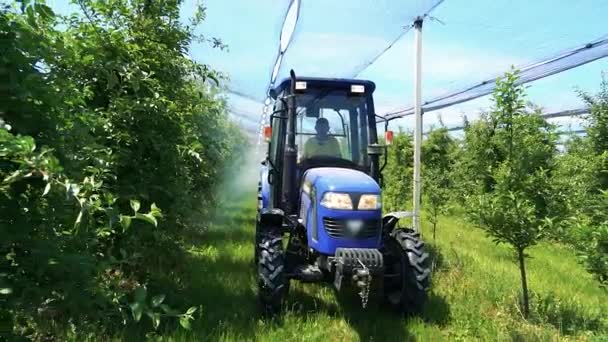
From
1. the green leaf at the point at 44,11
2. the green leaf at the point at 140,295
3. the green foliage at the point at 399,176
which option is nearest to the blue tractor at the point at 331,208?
the green leaf at the point at 140,295

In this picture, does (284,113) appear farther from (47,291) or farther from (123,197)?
(47,291)

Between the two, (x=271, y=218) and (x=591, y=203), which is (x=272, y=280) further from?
(x=591, y=203)

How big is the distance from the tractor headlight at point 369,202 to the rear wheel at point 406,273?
2.06 ft

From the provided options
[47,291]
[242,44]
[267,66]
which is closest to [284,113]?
[47,291]

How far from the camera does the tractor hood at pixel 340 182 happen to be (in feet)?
14.4

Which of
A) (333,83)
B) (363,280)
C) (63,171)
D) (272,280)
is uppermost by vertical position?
(333,83)

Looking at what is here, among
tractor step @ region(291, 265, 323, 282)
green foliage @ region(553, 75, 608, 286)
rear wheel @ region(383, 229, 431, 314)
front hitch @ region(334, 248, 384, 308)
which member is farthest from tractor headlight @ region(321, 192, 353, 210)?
green foliage @ region(553, 75, 608, 286)

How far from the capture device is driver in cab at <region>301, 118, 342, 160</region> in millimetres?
5301

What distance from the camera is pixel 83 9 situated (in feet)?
11.9

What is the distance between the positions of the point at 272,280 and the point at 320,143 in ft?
5.64

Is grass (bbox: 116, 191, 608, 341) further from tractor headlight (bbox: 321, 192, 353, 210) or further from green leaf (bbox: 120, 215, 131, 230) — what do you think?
green leaf (bbox: 120, 215, 131, 230)

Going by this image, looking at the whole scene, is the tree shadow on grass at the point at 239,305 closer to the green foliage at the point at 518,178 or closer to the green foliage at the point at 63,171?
the green foliage at the point at 63,171

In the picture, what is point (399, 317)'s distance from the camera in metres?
4.67

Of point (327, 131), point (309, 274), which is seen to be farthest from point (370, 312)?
point (327, 131)
